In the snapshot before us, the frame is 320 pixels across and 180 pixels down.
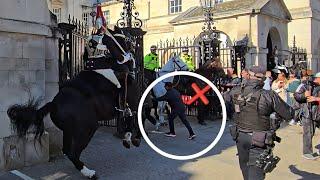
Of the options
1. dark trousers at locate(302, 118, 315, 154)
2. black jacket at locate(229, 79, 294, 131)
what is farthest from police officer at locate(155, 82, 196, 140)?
black jacket at locate(229, 79, 294, 131)

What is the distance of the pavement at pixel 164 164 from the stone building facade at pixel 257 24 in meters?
11.5

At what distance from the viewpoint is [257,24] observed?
72.2ft

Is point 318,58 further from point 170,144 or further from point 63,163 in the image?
point 63,163

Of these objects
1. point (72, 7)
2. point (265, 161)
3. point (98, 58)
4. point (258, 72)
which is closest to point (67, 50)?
point (98, 58)

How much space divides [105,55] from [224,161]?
318 centimetres

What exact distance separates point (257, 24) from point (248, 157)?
1754cm

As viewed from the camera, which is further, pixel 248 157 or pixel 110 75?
pixel 110 75

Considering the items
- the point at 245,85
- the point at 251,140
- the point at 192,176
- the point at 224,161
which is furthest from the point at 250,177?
the point at 224,161

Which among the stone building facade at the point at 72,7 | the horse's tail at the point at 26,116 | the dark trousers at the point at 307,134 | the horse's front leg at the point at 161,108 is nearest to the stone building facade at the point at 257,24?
the horse's front leg at the point at 161,108

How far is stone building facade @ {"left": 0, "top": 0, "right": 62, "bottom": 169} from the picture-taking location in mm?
7035

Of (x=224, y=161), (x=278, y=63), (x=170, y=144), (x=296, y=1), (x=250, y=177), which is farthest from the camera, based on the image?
(x=296, y=1)

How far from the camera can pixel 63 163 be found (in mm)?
7652

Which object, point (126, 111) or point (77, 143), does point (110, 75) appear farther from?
point (77, 143)

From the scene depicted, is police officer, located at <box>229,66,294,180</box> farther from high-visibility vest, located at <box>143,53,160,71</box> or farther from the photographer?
high-visibility vest, located at <box>143,53,160,71</box>
